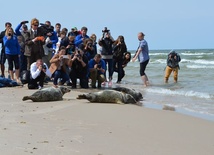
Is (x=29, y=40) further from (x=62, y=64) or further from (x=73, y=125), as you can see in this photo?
(x=73, y=125)

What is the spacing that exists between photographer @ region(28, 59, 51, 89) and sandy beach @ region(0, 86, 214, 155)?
251 centimetres

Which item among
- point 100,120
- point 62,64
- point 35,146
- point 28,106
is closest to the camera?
point 35,146

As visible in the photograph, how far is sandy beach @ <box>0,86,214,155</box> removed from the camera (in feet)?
16.0

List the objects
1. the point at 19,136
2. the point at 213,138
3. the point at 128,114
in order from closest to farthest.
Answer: the point at 19,136
the point at 213,138
the point at 128,114

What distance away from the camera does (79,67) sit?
12109 mm

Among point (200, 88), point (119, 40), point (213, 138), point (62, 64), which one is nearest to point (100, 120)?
point (213, 138)

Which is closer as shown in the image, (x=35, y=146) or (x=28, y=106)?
(x=35, y=146)

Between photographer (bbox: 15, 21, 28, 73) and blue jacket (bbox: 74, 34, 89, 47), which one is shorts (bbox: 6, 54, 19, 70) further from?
blue jacket (bbox: 74, 34, 89, 47)

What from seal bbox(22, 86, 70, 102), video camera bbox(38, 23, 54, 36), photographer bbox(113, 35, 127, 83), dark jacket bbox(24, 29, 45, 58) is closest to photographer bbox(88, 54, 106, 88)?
dark jacket bbox(24, 29, 45, 58)

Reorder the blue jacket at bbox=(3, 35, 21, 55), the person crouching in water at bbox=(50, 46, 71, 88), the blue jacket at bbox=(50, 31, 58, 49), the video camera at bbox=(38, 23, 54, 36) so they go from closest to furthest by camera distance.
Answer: the person crouching in water at bbox=(50, 46, 71, 88) → the blue jacket at bbox=(3, 35, 21, 55) → the video camera at bbox=(38, 23, 54, 36) → the blue jacket at bbox=(50, 31, 58, 49)

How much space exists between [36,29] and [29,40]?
0.45 m

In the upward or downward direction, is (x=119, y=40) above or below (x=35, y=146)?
above

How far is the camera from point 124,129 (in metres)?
6.09

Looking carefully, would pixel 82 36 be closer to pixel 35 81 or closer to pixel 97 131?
pixel 35 81
